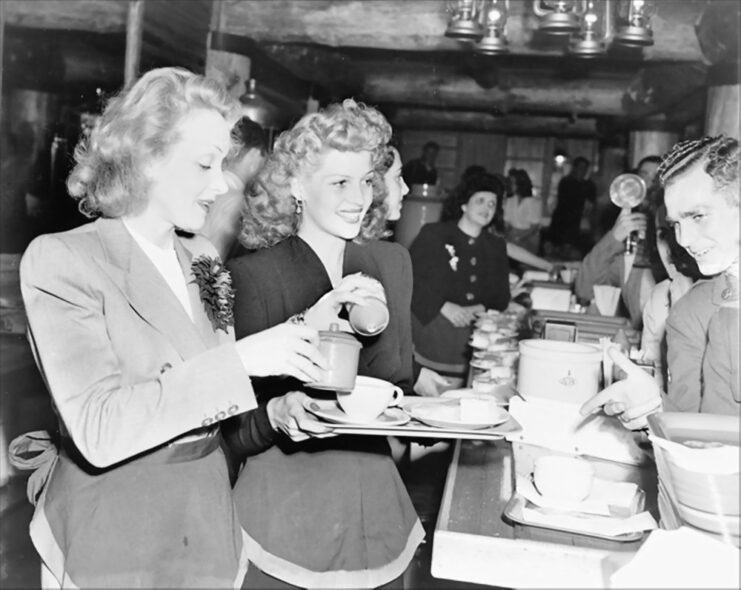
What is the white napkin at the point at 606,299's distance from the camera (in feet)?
18.0

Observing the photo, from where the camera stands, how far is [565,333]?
3291mm

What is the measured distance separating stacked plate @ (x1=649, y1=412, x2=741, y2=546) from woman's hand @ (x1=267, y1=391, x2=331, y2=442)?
81cm

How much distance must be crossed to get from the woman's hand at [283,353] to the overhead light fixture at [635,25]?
497 cm

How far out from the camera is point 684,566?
1501mm

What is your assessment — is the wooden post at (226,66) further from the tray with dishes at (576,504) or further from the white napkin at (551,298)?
the tray with dishes at (576,504)

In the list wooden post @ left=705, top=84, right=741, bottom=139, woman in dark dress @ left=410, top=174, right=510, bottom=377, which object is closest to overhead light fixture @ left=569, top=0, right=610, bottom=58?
wooden post @ left=705, top=84, right=741, bottom=139

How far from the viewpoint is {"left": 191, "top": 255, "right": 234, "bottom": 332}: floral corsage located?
200 cm

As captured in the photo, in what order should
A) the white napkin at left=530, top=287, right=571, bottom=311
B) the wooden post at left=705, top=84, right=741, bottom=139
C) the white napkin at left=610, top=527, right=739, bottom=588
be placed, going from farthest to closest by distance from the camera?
the white napkin at left=530, top=287, right=571, bottom=311 < the wooden post at left=705, top=84, right=741, bottom=139 < the white napkin at left=610, top=527, right=739, bottom=588

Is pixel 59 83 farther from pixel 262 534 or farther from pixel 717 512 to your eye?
pixel 717 512

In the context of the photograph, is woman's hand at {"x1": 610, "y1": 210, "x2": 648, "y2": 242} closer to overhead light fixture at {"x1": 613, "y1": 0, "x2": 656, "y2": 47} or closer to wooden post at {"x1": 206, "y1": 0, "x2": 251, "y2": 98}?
overhead light fixture at {"x1": 613, "y1": 0, "x2": 656, "y2": 47}

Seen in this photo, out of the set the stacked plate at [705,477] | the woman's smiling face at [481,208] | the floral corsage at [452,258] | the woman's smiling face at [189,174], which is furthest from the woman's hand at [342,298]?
the woman's smiling face at [481,208]

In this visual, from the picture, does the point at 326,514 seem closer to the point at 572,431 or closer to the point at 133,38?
the point at 572,431

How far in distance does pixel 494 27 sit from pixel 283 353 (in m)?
5.23

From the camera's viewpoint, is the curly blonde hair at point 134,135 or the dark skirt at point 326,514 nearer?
the curly blonde hair at point 134,135
